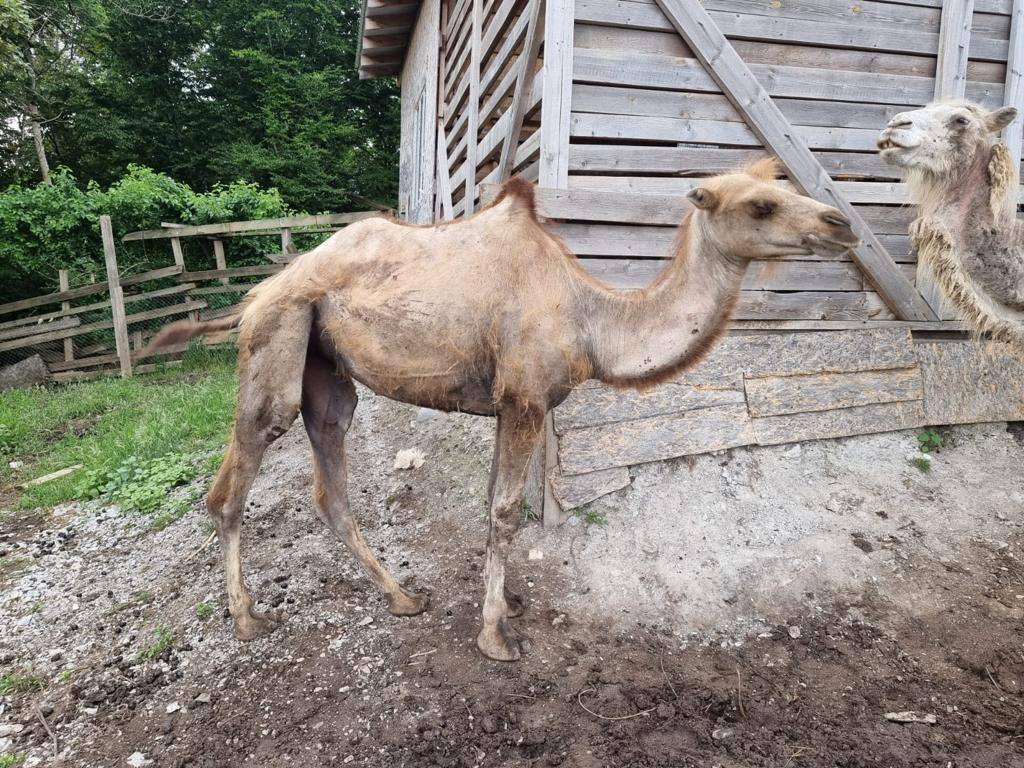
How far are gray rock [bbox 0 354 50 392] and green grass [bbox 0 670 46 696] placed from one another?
884 centimetres

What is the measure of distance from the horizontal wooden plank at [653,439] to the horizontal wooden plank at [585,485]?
53mm

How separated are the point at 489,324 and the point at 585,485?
187cm

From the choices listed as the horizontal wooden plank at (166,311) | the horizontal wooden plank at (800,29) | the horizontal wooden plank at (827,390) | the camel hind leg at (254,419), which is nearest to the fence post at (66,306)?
the horizontal wooden plank at (166,311)

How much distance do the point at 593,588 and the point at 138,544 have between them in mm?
3421

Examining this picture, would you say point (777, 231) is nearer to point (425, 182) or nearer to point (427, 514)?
point (427, 514)

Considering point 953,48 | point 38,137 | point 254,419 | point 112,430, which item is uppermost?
point 38,137

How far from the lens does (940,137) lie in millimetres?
3141

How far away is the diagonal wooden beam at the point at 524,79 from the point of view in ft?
14.0

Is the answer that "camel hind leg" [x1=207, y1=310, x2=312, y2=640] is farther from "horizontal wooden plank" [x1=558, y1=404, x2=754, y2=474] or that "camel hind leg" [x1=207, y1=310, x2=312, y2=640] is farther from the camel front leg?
"horizontal wooden plank" [x1=558, y1=404, x2=754, y2=474]

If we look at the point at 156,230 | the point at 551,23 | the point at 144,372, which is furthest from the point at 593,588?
the point at 156,230

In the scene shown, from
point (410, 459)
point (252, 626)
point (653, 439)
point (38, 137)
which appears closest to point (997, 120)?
point (653, 439)

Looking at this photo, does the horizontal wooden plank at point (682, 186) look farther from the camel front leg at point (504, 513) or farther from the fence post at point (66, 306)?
the fence post at point (66, 306)

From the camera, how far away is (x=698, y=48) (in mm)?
4324

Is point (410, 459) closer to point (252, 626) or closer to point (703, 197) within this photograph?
point (252, 626)
